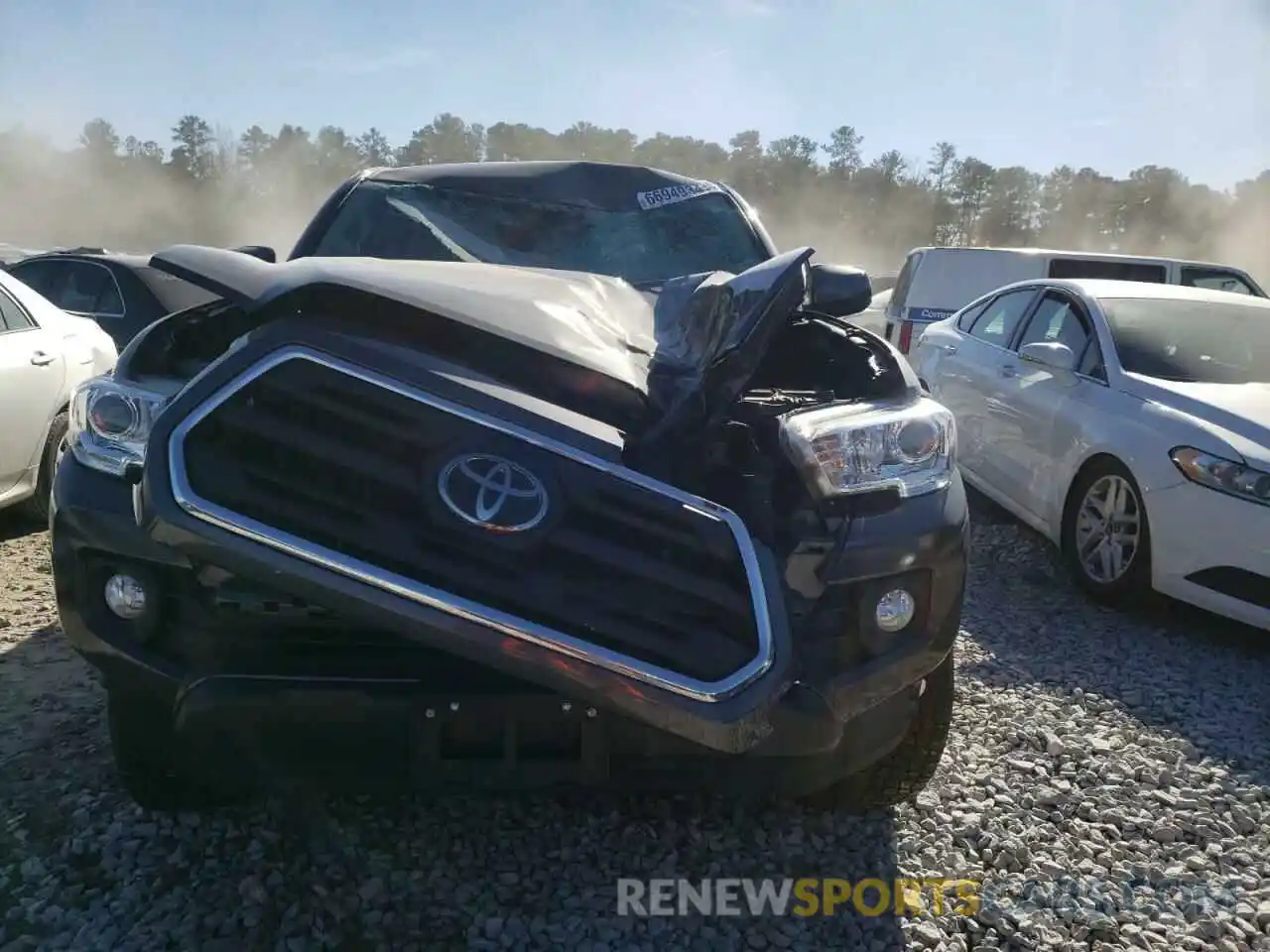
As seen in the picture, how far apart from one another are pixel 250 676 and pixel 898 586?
137 cm

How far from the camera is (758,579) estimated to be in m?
1.81

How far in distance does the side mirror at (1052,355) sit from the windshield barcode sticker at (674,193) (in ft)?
6.42

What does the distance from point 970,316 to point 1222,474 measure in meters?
3.07

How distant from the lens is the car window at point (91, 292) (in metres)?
7.78

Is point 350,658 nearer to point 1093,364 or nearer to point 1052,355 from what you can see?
point 1052,355

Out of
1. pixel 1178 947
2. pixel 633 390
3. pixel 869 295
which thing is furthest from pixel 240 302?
pixel 1178 947

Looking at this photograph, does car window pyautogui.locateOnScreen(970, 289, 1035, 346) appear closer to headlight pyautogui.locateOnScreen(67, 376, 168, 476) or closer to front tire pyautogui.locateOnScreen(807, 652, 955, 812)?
front tire pyautogui.locateOnScreen(807, 652, 955, 812)

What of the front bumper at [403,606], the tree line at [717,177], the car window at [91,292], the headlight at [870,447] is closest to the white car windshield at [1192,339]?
the headlight at [870,447]

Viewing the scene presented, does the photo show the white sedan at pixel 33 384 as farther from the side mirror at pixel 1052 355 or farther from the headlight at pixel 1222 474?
the headlight at pixel 1222 474

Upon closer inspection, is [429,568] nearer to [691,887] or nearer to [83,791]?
[691,887]

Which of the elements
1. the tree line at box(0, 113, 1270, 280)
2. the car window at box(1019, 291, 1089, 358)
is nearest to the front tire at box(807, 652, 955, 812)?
the car window at box(1019, 291, 1089, 358)

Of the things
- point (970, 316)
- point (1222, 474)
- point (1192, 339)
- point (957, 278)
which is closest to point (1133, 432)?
point (1222, 474)

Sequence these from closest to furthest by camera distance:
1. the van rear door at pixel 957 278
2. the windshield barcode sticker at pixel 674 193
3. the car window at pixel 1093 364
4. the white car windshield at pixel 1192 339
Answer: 1. the windshield barcode sticker at pixel 674 193
2. the white car windshield at pixel 1192 339
3. the car window at pixel 1093 364
4. the van rear door at pixel 957 278

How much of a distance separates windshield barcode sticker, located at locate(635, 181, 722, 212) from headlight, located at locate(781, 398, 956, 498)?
86.4 inches
